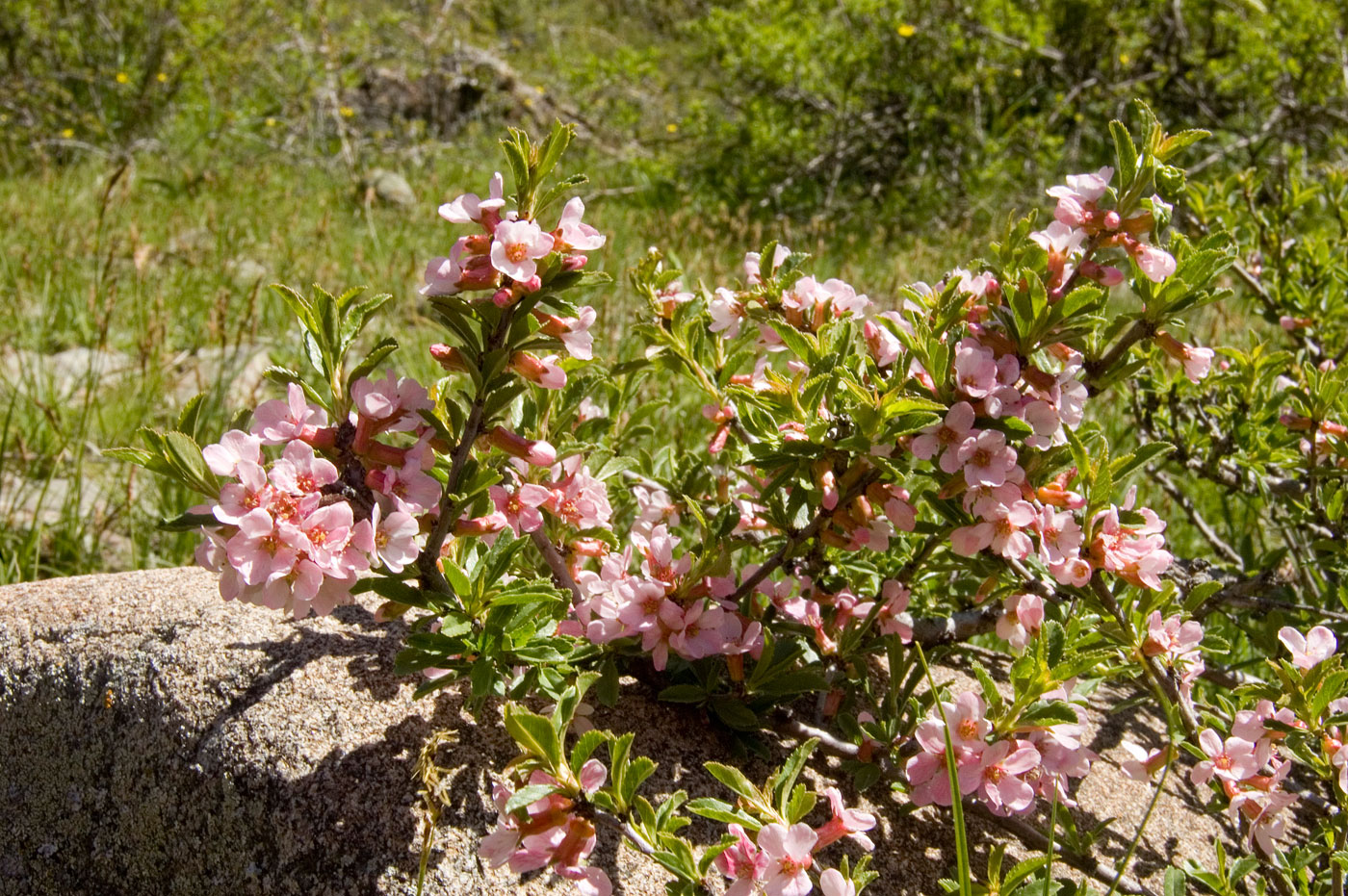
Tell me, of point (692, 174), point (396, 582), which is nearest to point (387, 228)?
point (692, 174)

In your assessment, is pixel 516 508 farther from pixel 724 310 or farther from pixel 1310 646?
pixel 1310 646

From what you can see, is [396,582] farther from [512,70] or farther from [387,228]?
[512,70]

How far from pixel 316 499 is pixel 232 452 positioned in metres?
0.12

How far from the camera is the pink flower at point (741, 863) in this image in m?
1.18

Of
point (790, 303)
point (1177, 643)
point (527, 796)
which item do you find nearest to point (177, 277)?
point (790, 303)

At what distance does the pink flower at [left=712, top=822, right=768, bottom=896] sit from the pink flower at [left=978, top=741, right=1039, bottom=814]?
33cm

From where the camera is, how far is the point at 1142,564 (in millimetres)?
1378

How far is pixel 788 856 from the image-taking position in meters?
1.15

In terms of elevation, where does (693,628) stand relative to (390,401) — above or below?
below

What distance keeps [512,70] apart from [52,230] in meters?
6.13

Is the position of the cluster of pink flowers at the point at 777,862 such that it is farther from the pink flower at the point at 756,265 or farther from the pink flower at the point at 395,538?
the pink flower at the point at 756,265

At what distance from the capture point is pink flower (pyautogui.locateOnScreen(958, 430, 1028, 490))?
130 cm

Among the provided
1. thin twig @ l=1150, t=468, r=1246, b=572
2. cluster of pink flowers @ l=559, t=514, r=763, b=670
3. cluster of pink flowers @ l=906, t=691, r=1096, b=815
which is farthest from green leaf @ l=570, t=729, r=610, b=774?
thin twig @ l=1150, t=468, r=1246, b=572

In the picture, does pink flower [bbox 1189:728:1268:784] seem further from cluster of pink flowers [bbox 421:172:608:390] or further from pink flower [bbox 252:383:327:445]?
pink flower [bbox 252:383:327:445]
